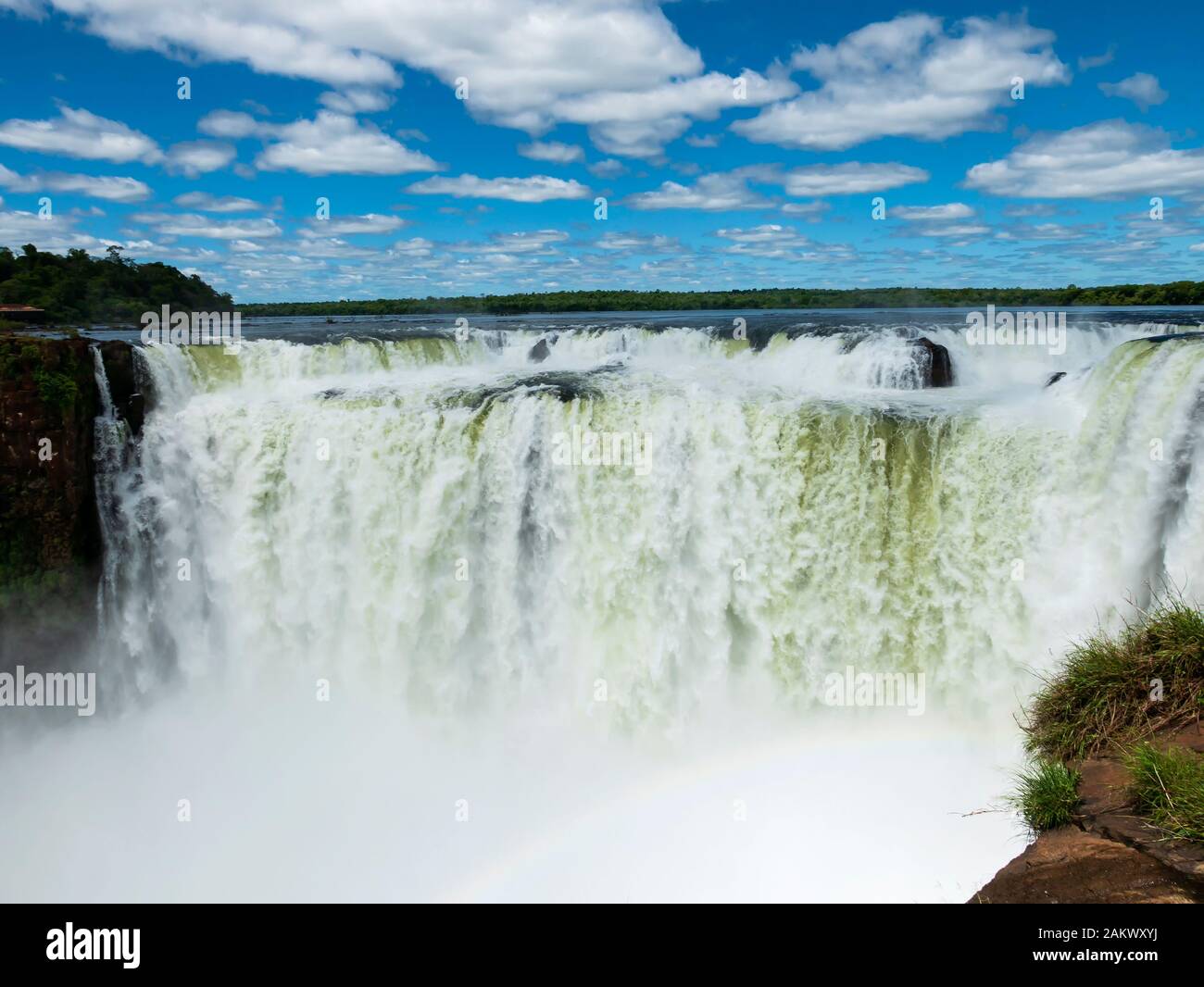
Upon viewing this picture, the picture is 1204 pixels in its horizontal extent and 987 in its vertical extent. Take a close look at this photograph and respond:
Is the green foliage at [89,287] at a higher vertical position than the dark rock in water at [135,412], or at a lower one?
higher

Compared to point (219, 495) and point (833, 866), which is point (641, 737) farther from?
point (219, 495)

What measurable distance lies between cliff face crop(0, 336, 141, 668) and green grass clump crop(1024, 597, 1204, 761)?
43.3ft

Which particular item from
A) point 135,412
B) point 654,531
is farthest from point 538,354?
point 654,531

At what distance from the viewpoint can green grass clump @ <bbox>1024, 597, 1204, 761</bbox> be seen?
230 inches

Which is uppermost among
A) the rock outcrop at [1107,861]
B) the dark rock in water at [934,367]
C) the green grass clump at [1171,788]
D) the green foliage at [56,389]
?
the dark rock in water at [934,367]

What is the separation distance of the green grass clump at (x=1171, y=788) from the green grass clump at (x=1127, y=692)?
526 millimetres

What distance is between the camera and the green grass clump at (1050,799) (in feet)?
Answer: 17.5

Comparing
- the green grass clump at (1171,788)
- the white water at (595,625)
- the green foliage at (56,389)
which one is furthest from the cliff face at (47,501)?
the green grass clump at (1171,788)

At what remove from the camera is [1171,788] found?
193 inches

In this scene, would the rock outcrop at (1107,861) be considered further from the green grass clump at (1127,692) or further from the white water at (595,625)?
the white water at (595,625)

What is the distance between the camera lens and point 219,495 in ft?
42.5

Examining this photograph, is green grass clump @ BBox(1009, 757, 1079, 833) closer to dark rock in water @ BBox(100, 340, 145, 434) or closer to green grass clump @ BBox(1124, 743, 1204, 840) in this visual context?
green grass clump @ BBox(1124, 743, 1204, 840)

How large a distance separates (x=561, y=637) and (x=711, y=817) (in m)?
3.30
